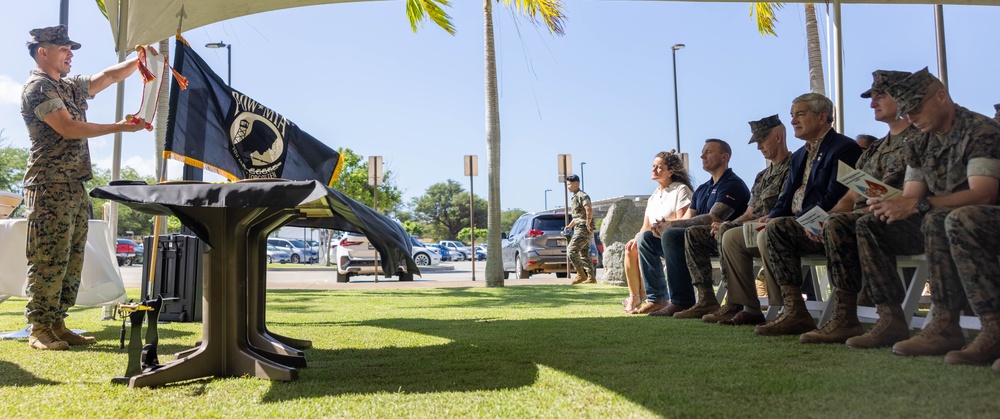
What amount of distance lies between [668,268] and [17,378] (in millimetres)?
4695

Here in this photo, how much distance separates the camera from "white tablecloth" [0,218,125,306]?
17.5 ft

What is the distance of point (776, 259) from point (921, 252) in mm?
893

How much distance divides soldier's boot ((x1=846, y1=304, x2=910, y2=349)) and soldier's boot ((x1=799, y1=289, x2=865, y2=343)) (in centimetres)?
16

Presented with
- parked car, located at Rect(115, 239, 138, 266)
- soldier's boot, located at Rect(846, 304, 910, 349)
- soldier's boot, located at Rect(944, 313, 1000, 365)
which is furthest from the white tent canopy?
parked car, located at Rect(115, 239, 138, 266)

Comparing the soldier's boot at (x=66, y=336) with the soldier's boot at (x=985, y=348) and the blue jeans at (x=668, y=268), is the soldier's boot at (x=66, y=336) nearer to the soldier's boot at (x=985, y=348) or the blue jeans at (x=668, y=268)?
the blue jeans at (x=668, y=268)

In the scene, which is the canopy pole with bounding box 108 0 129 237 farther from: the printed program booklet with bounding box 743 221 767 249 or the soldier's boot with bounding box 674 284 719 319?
the printed program booklet with bounding box 743 221 767 249

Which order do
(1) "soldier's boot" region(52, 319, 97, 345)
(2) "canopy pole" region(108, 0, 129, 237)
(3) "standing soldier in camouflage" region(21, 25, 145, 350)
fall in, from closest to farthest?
(3) "standing soldier in camouflage" region(21, 25, 145, 350)
(1) "soldier's boot" region(52, 319, 97, 345)
(2) "canopy pole" region(108, 0, 129, 237)

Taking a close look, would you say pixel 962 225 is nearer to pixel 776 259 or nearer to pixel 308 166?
pixel 776 259

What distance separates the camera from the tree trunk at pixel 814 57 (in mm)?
12828

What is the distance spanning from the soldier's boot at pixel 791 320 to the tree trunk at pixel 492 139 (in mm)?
8709

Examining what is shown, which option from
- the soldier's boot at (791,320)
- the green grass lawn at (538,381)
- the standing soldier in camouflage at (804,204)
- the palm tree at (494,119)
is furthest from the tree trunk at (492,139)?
the soldier's boot at (791,320)

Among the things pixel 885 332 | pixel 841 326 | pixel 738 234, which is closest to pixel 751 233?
pixel 738 234

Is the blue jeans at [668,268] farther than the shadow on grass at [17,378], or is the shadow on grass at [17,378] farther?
the blue jeans at [668,268]

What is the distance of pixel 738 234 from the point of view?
17.2ft
